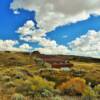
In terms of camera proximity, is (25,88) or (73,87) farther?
(73,87)

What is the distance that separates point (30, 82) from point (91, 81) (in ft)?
24.0

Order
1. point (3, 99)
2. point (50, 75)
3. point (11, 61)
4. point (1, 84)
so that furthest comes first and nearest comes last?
1. point (11, 61)
2. point (50, 75)
3. point (1, 84)
4. point (3, 99)

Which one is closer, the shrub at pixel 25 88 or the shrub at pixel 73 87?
the shrub at pixel 25 88

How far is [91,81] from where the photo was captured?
32281mm

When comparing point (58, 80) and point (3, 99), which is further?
point (58, 80)

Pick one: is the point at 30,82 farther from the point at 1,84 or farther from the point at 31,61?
the point at 31,61

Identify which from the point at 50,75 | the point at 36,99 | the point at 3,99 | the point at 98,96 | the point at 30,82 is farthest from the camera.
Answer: the point at 50,75

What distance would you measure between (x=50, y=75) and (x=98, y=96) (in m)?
11.1

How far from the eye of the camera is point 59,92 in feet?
84.9

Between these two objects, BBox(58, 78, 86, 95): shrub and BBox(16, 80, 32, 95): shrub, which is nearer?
BBox(16, 80, 32, 95): shrub

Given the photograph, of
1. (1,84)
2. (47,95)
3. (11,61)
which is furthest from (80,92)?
(11,61)

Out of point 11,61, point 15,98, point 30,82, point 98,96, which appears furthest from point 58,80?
point 11,61

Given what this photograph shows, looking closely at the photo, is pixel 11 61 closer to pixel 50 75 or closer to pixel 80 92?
pixel 50 75

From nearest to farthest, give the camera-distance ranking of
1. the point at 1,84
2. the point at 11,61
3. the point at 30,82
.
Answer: the point at 30,82 < the point at 1,84 < the point at 11,61
